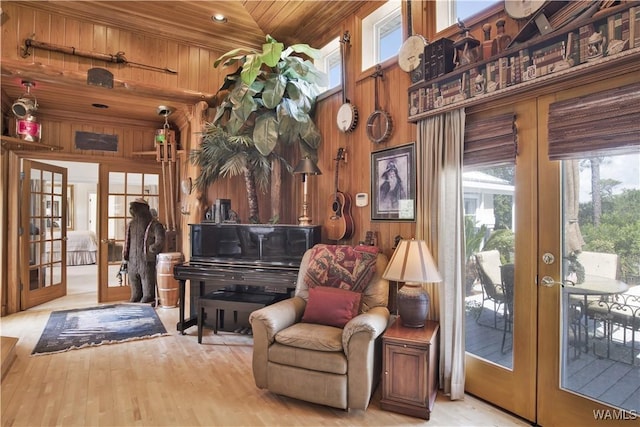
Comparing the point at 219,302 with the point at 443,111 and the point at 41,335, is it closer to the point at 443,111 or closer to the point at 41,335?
the point at 41,335

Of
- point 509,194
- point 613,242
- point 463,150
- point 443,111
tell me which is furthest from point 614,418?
point 443,111

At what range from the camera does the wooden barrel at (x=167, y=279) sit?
486 centimetres

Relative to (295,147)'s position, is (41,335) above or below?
below

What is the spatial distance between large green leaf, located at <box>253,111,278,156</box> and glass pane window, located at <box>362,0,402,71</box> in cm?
108

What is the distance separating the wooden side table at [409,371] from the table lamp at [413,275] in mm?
119

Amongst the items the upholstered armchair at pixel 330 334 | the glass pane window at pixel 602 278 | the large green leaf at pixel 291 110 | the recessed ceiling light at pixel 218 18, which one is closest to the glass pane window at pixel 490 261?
the glass pane window at pixel 602 278

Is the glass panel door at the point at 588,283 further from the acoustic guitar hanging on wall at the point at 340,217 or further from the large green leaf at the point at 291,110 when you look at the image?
the large green leaf at the point at 291,110

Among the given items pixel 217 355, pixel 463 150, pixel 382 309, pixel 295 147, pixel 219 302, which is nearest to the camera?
pixel 463 150

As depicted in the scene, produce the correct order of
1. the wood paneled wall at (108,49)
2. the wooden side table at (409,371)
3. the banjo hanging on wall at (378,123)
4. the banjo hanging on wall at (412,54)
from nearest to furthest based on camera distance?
the wooden side table at (409,371) → the banjo hanging on wall at (412,54) → the banjo hanging on wall at (378,123) → the wood paneled wall at (108,49)

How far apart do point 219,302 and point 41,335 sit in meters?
2.02

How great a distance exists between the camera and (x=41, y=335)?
379 cm

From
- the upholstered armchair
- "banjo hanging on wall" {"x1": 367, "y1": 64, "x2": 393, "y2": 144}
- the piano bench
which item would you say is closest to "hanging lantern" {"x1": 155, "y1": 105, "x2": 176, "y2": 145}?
the piano bench

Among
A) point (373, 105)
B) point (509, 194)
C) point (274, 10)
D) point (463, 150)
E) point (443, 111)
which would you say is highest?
point (274, 10)

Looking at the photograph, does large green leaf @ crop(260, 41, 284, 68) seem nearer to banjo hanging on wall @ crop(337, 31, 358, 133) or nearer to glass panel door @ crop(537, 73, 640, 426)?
banjo hanging on wall @ crop(337, 31, 358, 133)
